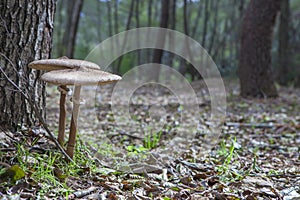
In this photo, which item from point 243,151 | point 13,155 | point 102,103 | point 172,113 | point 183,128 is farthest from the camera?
point 102,103

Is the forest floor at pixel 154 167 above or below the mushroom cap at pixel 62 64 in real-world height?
below

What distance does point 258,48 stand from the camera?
7.62 meters

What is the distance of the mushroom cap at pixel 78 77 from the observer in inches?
76.0

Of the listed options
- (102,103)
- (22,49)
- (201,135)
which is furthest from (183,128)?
(22,49)

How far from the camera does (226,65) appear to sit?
16.3 metres

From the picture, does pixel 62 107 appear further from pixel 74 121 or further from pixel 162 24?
pixel 162 24

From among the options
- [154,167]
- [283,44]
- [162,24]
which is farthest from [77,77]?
[283,44]

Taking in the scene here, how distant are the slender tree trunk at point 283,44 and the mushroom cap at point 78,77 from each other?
38.5ft

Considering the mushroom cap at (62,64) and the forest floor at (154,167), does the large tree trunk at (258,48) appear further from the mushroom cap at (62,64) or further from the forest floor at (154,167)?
the mushroom cap at (62,64)

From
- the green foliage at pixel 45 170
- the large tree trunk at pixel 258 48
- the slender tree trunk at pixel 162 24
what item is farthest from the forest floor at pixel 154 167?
the slender tree trunk at pixel 162 24

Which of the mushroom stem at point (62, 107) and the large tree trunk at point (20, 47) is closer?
the mushroom stem at point (62, 107)

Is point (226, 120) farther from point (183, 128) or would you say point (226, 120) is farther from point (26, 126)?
point (26, 126)

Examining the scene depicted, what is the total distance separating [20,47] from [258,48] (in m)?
6.15

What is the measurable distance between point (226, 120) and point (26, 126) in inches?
145
